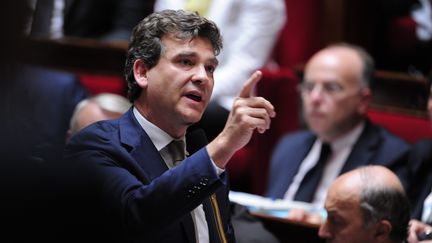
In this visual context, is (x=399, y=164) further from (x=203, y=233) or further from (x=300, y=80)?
(x=203, y=233)

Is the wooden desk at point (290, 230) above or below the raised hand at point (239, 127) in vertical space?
below

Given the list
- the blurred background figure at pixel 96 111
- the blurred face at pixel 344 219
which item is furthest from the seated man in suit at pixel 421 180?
the blurred background figure at pixel 96 111

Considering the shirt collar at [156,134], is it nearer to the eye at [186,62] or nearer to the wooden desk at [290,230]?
the eye at [186,62]

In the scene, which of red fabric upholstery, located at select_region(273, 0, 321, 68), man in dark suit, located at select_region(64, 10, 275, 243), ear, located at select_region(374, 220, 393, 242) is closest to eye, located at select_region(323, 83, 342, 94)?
red fabric upholstery, located at select_region(273, 0, 321, 68)

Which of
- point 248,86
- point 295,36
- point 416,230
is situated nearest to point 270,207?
point 416,230

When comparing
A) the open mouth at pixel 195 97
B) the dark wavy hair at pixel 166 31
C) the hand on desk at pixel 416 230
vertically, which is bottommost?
the hand on desk at pixel 416 230

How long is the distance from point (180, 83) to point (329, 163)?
1.38 metres

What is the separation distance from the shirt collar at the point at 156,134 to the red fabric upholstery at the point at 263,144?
1.53 meters

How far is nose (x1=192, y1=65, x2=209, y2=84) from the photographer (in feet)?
4.60

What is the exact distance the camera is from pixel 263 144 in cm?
307

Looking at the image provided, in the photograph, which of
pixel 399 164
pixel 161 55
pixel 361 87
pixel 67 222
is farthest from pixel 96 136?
pixel 361 87

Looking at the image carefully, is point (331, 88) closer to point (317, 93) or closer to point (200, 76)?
point (317, 93)

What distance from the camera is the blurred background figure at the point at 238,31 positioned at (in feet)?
9.83

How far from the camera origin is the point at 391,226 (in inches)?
69.0
